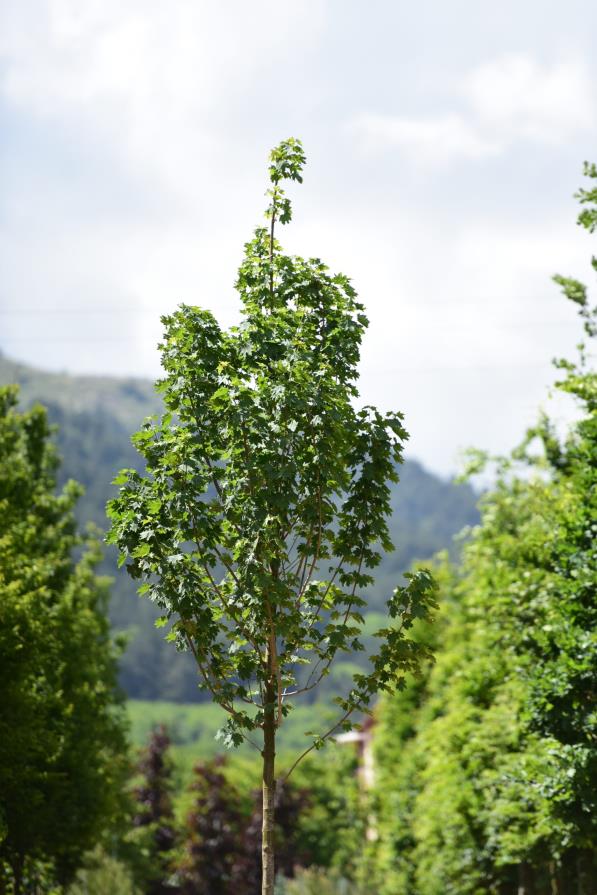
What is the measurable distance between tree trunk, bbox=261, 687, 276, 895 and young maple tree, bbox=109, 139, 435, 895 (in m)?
0.02

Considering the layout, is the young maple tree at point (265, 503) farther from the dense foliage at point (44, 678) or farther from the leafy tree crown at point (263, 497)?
the dense foliage at point (44, 678)

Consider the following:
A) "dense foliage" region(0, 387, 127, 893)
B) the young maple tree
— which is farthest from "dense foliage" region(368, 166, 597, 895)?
"dense foliage" region(0, 387, 127, 893)

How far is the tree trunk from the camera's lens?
10.7 metres

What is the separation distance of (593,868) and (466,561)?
505 inches

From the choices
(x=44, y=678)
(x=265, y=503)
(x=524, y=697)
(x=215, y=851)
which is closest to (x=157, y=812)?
(x=215, y=851)

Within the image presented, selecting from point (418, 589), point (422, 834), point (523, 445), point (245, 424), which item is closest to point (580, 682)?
point (418, 589)

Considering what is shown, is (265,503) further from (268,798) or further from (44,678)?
(44,678)

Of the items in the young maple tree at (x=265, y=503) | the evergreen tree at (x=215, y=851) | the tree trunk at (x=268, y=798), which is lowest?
the evergreen tree at (x=215, y=851)

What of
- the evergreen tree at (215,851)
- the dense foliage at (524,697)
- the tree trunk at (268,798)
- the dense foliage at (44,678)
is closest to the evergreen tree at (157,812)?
the evergreen tree at (215,851)

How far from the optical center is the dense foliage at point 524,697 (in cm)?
1667

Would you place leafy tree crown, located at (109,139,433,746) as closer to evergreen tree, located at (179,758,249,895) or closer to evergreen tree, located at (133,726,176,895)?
evergreen tree, located at (133,726,176,895)

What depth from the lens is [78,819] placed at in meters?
23.8

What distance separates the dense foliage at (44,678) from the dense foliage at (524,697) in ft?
25.7

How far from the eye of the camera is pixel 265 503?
35.7 feet
